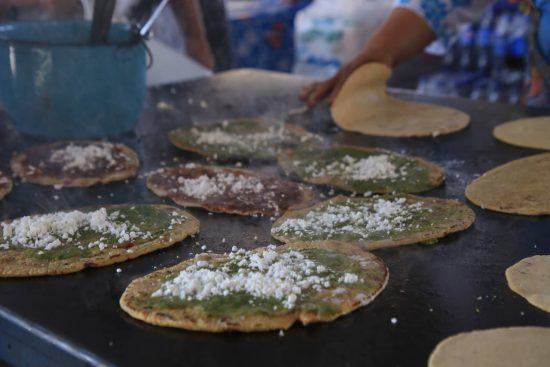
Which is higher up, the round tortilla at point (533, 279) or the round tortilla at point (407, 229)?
the round tortilla at point (533, 279)

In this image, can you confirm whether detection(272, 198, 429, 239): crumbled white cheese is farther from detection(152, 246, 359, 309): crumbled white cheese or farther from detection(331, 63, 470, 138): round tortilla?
detection(331, 63, 470, 138): round tortilla

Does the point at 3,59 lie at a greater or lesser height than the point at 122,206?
greater

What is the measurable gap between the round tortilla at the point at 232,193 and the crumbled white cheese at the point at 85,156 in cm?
19

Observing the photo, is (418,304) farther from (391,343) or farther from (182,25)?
(182,25)

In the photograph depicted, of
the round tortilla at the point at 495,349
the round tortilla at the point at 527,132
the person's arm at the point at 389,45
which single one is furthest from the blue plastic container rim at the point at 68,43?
the round tortilla at the point at 495,349

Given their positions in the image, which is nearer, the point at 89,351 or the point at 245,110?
the point at 89,351

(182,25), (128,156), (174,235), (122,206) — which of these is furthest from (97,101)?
(182,25)

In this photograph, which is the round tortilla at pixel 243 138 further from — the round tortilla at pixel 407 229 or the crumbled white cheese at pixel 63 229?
the crumbled white cheese at pixel 63 229

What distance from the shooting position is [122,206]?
1.80 m

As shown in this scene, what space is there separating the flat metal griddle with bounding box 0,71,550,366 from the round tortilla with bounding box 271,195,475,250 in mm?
23

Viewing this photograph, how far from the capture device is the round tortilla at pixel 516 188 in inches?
68.7

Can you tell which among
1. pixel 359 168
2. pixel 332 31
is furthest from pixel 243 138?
pixel 332 31

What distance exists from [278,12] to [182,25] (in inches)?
52.8

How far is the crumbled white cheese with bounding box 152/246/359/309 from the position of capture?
129 cm
